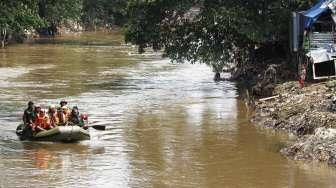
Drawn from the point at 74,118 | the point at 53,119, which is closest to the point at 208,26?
the point at 74,118

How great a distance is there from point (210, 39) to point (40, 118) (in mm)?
13089

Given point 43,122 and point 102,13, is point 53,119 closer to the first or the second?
point 43,122

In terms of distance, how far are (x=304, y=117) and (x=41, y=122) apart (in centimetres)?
776

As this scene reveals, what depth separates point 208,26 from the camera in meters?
31.1

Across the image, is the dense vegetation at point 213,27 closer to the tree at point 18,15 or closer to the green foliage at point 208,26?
the green foliage at point 208,26

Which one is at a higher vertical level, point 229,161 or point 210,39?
point 210,39

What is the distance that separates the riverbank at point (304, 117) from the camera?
1697cm

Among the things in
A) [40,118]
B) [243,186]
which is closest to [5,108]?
[40,118]

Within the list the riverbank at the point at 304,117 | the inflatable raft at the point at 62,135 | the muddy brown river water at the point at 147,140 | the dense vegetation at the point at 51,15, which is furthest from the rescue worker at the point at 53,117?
the riverbank at the point at 304,117

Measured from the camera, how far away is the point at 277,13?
Result: 30.0 metres

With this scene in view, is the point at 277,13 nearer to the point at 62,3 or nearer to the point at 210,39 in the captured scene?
the point at 210,39

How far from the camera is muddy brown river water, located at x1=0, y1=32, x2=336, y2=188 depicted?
15.9 meters

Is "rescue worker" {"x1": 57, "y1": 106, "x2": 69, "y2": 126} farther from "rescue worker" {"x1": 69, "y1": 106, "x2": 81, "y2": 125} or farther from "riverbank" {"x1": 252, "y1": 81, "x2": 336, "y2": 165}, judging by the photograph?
"riverbank" {"x1": 252, "y1": 81, "x2": 336, "y2": 165}

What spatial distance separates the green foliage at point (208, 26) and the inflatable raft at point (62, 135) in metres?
11.5
